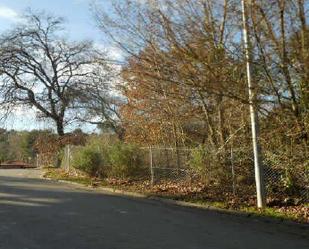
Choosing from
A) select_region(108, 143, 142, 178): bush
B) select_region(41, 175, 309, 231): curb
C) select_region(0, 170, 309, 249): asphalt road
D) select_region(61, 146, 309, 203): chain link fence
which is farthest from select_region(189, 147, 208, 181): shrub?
select_region(108, 143, 142, 178): bush

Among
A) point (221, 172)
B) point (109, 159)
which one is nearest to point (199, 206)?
point (221, 172)

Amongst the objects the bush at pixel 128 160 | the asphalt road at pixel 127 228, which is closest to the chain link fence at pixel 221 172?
the bush at pixel 128 160

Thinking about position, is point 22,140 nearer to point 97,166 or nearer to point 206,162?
point 97,166

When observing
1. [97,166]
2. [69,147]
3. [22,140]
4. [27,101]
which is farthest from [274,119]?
[22,140]

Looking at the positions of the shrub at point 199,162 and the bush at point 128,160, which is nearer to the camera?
the shrub at point 199,162

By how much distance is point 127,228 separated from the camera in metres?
11.6

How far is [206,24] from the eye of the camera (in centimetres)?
1494

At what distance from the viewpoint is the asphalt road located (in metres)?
9.85

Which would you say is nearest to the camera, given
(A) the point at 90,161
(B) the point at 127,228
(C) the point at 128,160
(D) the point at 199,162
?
(B) the point at 127,228

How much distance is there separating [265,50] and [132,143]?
41.8 ft

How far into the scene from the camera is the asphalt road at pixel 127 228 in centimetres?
985

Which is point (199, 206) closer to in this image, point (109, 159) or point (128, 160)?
point (128, 160)

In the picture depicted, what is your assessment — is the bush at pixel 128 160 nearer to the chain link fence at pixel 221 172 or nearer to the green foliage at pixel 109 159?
the green foliage at pixel 109 159

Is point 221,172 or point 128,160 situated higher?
point 128,160
